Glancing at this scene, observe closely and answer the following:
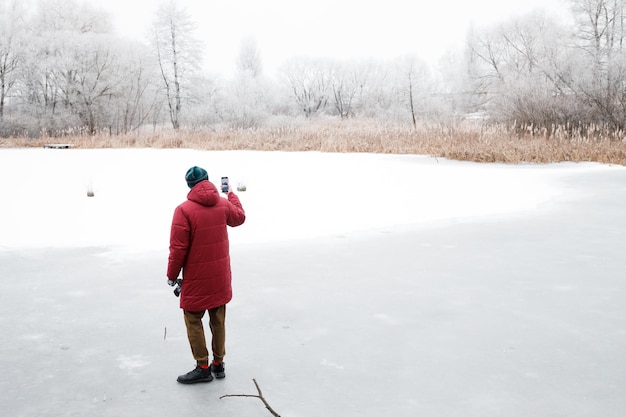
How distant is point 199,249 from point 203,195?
30cm

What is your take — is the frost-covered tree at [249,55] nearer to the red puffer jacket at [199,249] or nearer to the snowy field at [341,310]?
the snowy field at [341,310]

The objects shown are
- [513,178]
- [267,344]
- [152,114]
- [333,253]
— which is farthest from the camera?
[152,114]

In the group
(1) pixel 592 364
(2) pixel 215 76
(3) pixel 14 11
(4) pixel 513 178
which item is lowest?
(1) pixel 592 364

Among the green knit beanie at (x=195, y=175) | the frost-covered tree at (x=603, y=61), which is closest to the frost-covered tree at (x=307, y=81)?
the frost-covered tree at (x=603, y=61)

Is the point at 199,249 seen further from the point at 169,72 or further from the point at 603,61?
the point at 169,72

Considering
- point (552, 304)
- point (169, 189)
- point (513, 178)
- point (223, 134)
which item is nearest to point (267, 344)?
point (552, 304)

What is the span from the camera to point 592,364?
10.2 ft

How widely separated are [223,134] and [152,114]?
22.1 meters

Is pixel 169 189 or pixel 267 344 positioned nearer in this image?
pixel 267 344

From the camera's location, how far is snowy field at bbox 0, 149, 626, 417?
2.83 meters

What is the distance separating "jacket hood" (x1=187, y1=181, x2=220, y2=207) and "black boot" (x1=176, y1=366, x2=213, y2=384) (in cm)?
92

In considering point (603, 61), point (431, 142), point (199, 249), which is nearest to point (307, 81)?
point (603, 61)

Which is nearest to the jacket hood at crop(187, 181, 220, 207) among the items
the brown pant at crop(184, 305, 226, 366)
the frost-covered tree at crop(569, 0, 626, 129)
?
the brown pant at crop(184, 305, 226, 366)

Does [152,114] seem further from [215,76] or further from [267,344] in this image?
[267,344]
